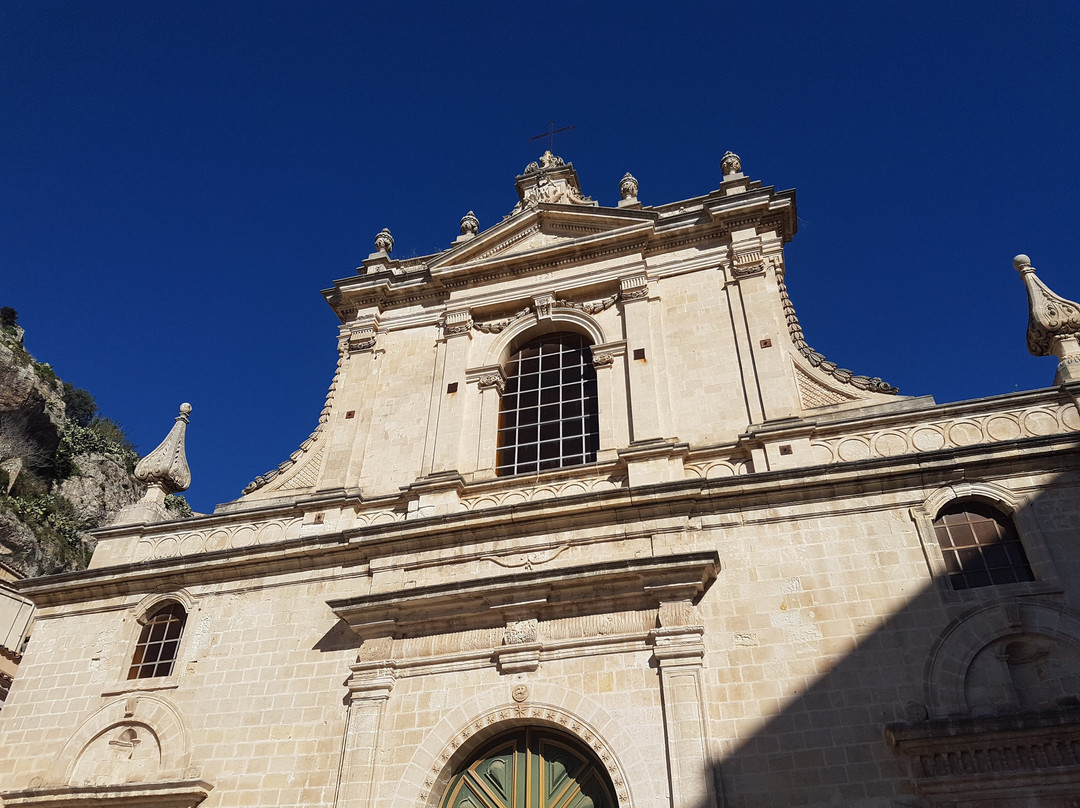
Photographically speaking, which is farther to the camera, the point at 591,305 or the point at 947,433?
the point at 591,305

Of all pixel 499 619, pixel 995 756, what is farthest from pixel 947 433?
pixel 499 619

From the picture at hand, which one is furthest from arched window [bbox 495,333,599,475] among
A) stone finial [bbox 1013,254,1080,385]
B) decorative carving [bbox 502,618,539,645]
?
stone finial [bbox 1013,254,1080,385]

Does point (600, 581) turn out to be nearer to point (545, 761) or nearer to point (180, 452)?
point (545, 761)

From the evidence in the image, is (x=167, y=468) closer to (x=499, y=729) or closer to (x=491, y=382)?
(x=491, y=382)

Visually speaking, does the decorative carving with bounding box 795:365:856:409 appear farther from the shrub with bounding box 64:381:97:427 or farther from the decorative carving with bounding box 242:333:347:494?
the shrub with bounding box 64:381:97:427

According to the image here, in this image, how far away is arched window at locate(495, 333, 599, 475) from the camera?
39.2 ft

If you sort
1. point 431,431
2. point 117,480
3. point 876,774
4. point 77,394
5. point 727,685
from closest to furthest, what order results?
point 876,774, point 727,685, point 431,431, point 117,480, point 77,394

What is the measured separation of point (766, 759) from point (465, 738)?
317cm

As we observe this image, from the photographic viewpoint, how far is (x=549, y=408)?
41.1ft

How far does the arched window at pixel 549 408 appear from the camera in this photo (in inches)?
470

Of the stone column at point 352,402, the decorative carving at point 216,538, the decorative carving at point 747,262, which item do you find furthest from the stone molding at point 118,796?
the decorative carving at point 747,262

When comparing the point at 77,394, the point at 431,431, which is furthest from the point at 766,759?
the point at 77,394

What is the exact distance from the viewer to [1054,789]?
7113 mm

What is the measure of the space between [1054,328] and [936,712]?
5308mm
